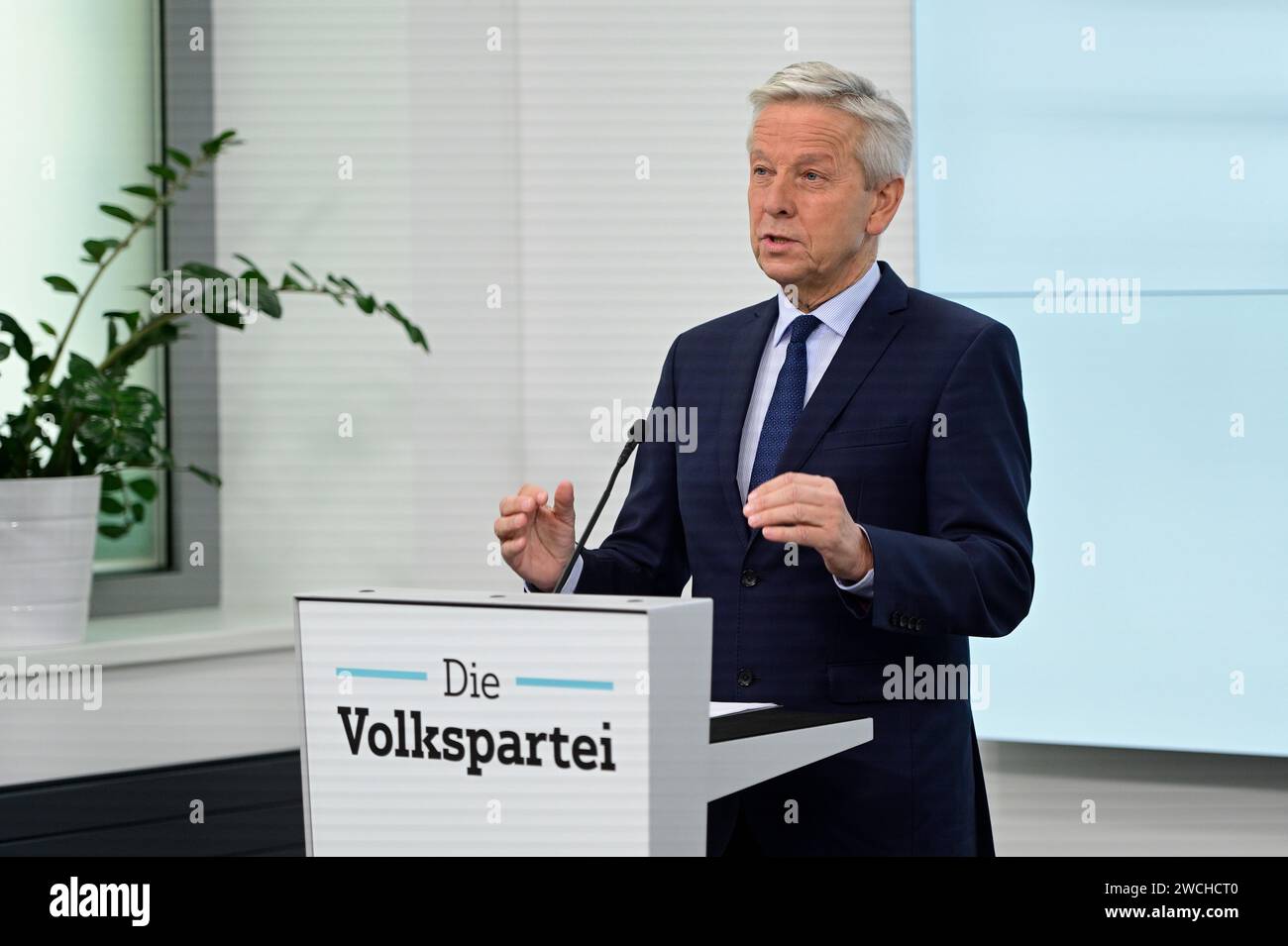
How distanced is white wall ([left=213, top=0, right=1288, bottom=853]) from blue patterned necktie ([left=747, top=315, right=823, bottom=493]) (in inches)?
50.7

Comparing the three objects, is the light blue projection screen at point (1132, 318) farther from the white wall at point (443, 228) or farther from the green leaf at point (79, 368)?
the green leaf at point (79, 368)

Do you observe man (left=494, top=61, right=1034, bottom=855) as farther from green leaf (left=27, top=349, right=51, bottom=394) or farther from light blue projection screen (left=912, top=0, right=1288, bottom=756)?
green leaf (left=27, top=349, right=51, bottom=394)

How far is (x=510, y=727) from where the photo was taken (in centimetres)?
104

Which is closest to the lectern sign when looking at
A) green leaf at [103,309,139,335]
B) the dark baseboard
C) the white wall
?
the dark baseboard

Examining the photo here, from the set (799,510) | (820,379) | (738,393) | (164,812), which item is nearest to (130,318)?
(164,812)

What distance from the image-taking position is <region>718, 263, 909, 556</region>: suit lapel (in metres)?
1.48

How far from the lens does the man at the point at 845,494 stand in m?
1.40

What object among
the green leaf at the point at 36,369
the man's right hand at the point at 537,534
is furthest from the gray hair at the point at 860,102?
the green leaf at the point at 36,369

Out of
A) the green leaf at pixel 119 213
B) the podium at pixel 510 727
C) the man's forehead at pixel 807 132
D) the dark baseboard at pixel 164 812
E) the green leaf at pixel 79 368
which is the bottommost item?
the dark baseboard at pixel 164 812

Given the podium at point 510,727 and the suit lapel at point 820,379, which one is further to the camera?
the suit lapel at point 820,379

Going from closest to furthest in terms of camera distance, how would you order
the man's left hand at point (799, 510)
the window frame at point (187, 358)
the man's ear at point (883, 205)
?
the man's left hand at point (799, 510) → the man's ear at point (883, 205) → the window frame at point (187, 358)

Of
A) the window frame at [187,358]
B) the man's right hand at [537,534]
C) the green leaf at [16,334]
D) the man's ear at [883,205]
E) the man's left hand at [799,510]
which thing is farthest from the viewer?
the window frame at [187,358]

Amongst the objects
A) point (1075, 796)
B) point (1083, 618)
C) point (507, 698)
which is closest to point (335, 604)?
point (507, 698)

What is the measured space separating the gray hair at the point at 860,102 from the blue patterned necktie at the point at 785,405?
0.61 ft
